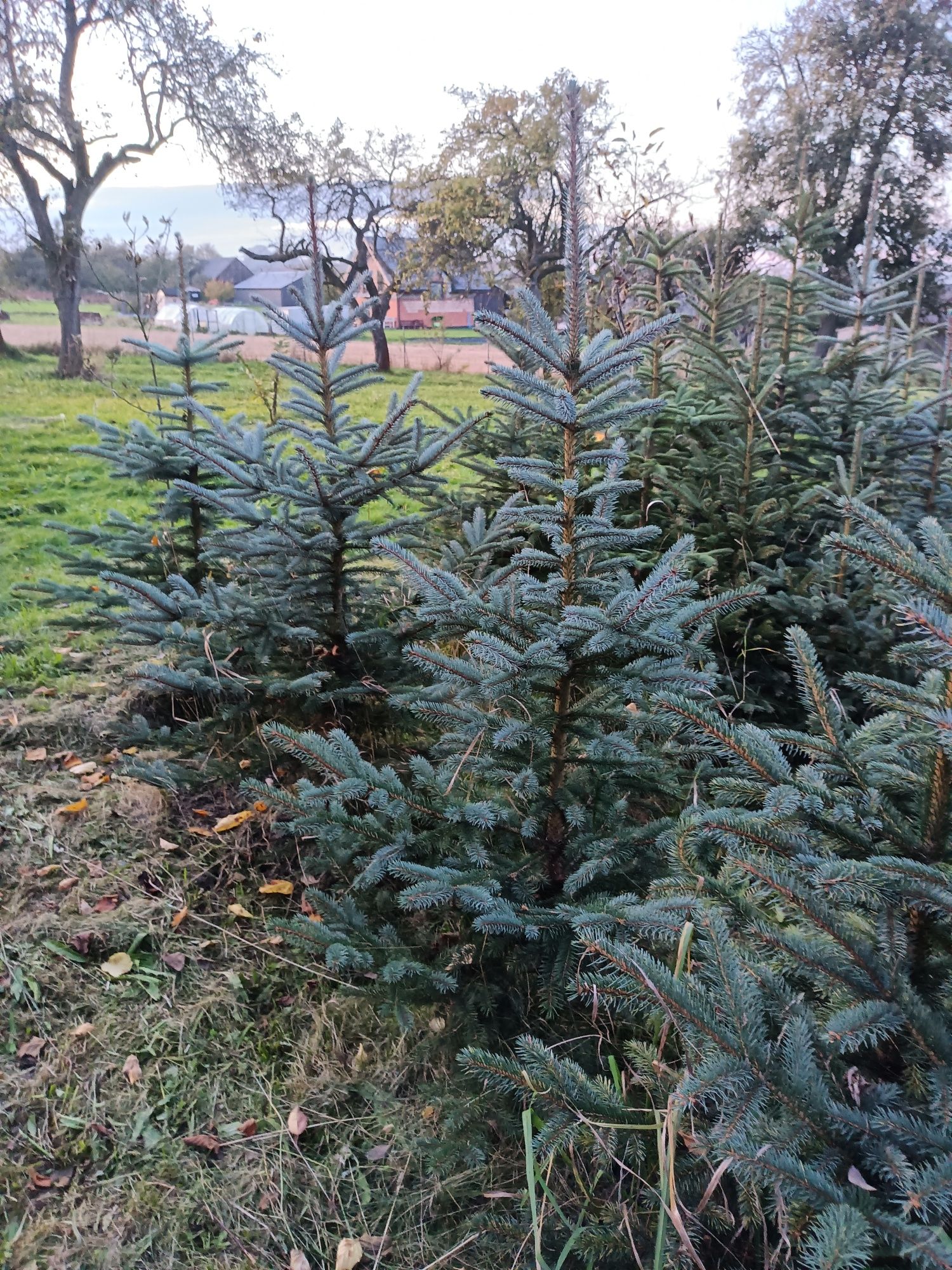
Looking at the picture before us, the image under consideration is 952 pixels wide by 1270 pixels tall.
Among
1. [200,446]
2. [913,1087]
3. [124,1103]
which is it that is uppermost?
[200,446]

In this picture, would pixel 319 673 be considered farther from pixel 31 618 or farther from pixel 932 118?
pixel 932 118

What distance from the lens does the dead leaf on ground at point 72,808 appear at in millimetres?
2668

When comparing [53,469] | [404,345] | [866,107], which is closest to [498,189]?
[404,345]

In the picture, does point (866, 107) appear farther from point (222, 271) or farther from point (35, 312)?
point (35, 312)

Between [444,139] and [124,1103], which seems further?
[444,139]

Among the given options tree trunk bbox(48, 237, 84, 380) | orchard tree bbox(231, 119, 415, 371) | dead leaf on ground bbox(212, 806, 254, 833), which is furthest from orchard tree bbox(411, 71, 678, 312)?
dead leaf on ground bbox(212, 806, 254, 833)

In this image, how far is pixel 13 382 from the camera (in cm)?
1150

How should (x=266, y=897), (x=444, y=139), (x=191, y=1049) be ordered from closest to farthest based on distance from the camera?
(x=191, y=1049) → (x=266, y=897) → (x=444, y=139)

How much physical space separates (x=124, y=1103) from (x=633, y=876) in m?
1.38

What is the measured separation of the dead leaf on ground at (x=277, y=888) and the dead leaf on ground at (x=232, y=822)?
29cm

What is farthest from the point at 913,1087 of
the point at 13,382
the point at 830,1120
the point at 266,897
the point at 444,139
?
the point at 444,139

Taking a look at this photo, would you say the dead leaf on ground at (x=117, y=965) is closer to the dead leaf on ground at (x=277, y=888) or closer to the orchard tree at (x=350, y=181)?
the dead leaf on ground at (x=277, y=888)

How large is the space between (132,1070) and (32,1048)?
28cm

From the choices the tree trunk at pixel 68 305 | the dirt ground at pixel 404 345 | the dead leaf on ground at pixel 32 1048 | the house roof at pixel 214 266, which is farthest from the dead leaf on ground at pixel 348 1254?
the tree trunk at pixel 68 305
